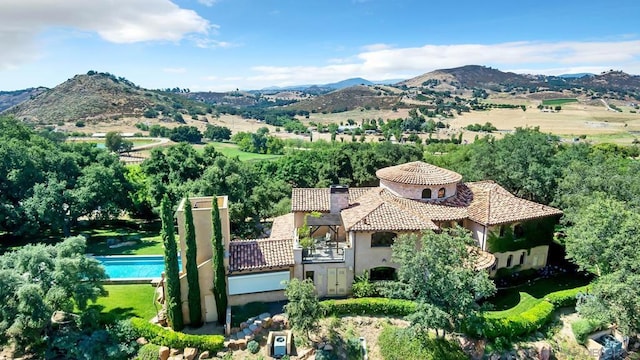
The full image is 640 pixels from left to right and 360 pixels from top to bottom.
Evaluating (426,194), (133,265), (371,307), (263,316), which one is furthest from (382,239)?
(133,265)

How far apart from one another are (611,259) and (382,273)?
14631mm

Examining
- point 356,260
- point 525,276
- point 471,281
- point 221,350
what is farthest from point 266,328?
point 525,276

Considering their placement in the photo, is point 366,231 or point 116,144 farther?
point 116,144

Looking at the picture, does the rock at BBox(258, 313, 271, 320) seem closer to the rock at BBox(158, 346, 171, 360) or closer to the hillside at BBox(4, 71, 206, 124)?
the rock at BBox(158, 346, 171, 360)

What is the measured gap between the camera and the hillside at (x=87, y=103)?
161 meters

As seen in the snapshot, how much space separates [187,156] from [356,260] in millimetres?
33385

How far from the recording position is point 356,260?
91.3ft

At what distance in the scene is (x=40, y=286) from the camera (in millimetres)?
21578

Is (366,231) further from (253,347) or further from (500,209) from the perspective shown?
(500,209)

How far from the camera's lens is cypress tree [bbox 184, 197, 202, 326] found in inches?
958

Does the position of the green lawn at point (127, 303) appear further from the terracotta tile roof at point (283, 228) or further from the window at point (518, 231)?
the window at point (518, 231)

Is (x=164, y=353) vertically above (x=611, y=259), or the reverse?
(x=611, y=259)

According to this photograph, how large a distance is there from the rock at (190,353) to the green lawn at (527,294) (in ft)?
60.6

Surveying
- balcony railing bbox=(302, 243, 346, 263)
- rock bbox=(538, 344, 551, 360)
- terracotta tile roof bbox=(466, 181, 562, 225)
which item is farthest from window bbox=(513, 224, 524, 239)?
balcony railing bbox=(302, 243, 346, 263)
